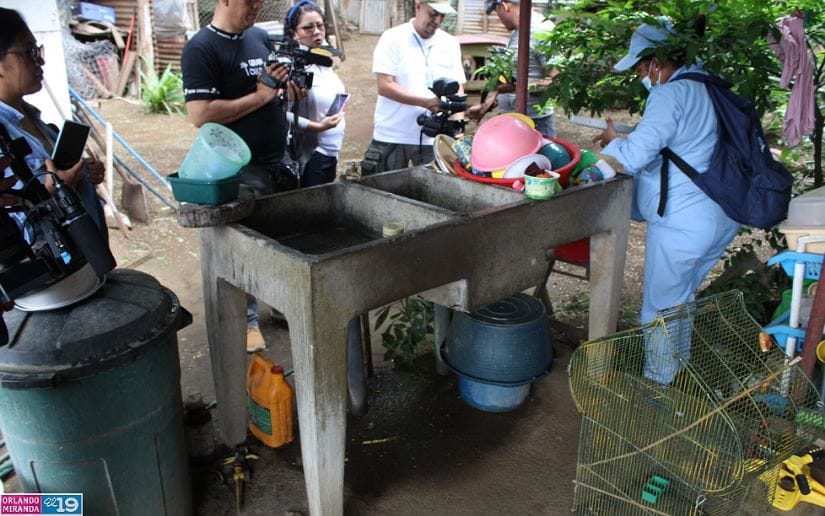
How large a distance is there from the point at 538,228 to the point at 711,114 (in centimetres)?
97

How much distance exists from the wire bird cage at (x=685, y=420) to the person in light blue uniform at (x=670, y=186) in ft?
0.67

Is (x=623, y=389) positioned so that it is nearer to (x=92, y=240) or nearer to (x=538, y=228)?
(x=538, y=228)

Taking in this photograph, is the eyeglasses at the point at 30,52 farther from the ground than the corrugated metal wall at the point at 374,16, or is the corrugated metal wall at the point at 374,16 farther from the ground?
the eyeglasses at the point at 30,52

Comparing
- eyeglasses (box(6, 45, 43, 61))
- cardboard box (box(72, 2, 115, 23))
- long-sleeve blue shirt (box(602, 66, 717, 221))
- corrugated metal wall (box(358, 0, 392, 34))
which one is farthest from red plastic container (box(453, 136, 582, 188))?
corrugated metal wall (box(358, 0, 392, 34))

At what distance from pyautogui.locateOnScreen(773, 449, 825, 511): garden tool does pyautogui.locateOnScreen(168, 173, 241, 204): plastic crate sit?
2.42 meters

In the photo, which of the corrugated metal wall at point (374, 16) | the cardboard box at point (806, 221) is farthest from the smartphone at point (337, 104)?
the corrugated metal wall at point (374, 16)

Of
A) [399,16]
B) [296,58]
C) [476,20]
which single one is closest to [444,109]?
[296,58]

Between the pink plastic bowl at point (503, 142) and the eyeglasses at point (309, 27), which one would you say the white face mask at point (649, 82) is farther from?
the eyeglasses at point (309, 27)

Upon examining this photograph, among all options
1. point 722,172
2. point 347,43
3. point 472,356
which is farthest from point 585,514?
point 347,43

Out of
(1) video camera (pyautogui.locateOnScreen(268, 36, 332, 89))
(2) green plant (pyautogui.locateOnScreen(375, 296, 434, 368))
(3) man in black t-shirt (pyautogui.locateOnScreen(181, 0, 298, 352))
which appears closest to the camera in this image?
(3) man in black t-shirt (pyautogui.locateOnScreen(181, 0, 298, 352))

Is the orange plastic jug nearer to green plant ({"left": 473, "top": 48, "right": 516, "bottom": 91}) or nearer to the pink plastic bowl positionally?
the pink plastic bowl

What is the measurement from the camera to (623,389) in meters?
2.54

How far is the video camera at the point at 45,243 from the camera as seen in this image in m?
1.93

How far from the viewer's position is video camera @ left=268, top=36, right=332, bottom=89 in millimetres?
3402
